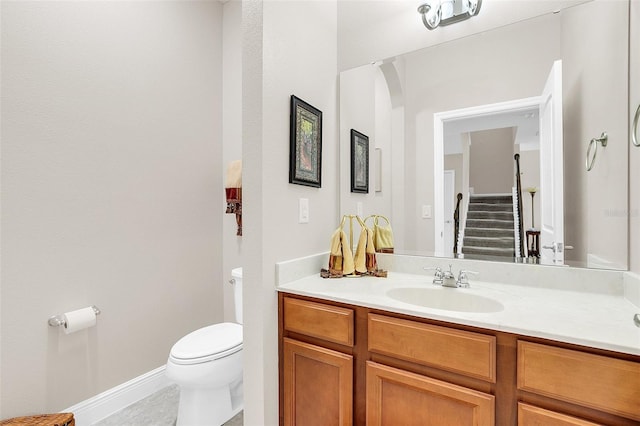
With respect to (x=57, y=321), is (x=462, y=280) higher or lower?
higher

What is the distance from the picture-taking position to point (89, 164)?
5.85 feet

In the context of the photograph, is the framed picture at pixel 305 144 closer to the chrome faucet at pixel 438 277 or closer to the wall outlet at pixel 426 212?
the wall outlet at pixel 426 212

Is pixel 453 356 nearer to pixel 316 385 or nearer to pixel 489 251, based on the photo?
pixel 316 385

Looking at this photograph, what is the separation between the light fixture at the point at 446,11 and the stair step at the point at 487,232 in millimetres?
1053

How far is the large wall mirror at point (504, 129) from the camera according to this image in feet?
4.01

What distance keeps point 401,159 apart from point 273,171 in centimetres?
81


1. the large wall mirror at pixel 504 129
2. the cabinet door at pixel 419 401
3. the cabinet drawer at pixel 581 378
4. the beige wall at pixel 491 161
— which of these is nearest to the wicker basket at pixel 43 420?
the cabinet door at pixel 419 401

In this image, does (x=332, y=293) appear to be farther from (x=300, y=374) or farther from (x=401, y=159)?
(x=401, y=159)

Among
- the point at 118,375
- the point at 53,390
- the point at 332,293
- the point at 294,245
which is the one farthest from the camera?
the point at 118,375

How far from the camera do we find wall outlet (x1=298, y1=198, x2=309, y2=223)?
1.55m

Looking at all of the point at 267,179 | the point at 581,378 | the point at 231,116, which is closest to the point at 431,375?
the point at 581,378

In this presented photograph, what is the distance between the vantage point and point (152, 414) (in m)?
1.87

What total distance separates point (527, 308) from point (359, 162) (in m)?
1.13

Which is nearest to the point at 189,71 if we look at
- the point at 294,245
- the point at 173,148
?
the point at 173,148
